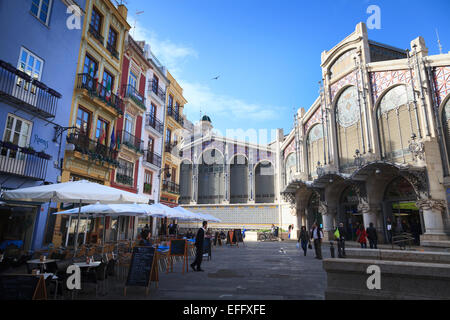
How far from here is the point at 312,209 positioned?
93.4 ft

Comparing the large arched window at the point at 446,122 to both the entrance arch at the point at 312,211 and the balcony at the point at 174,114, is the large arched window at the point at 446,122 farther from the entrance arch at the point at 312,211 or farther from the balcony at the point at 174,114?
the balcony at the point at 174,114

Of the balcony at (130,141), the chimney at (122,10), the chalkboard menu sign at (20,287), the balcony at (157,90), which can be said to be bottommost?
the chalkboard menu sign at (20,287)

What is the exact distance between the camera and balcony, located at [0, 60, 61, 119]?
10.4 metres

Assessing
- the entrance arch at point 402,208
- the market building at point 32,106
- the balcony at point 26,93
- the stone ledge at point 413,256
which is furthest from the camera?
the entrance arch at point 402,208

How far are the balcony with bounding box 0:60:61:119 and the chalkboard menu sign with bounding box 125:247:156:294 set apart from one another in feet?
28.0

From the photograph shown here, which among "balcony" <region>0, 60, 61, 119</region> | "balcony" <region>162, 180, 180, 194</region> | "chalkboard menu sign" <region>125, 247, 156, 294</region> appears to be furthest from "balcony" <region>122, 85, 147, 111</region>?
"chalkboard menu sign" <region>125, 247, 156, 294</region>

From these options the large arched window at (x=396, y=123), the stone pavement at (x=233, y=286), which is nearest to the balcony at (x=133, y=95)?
the stone pavement at (x=233, y=286)

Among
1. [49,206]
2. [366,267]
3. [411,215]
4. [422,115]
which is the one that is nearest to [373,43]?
[422,115]

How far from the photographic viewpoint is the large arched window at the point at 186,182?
38.1 meters

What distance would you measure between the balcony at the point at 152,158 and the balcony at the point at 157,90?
5147 mm

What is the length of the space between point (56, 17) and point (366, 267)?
53.9 ft

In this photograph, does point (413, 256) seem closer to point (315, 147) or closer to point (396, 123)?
point (396, 123)

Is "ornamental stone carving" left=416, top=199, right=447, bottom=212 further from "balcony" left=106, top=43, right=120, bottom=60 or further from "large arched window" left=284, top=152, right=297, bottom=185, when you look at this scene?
"balcony" left=106, top=43, right=120, bottom=60

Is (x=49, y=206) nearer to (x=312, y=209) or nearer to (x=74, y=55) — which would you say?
(x=74, y=55)
